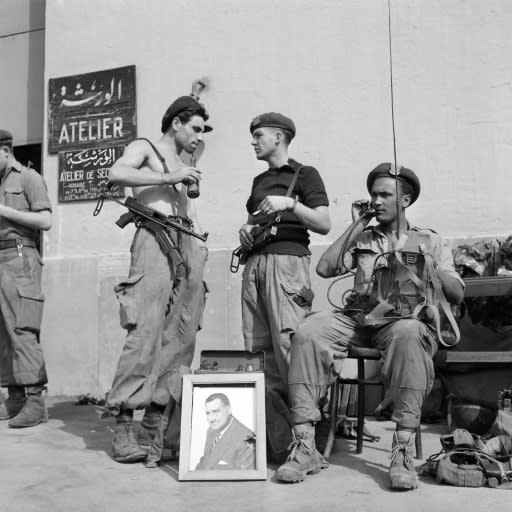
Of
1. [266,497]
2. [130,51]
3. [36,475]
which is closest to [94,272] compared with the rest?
[130,51]

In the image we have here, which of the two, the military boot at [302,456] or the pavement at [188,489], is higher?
the military boot at [302,456]

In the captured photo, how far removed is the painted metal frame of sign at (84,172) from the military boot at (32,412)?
7.50 feet

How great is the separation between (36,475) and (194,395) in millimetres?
868

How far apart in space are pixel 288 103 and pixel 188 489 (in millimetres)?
3721

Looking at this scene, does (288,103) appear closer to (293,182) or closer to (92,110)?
(92,110)

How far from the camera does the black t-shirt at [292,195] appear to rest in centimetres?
422

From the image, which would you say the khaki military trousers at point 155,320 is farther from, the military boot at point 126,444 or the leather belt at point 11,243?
the leather belt at point 11,243

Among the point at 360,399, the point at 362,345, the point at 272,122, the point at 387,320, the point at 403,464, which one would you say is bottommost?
the point at 403,464

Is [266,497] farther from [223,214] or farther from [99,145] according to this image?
[99,145]

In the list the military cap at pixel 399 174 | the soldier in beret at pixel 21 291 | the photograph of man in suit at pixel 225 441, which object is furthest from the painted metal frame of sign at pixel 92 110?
the photograph of man in suit at pixel 225 441

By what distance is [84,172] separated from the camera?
691 cm

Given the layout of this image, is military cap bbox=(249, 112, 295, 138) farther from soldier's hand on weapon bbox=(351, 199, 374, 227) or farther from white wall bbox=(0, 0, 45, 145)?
white wall bbox=(0, 0, 45, 145)

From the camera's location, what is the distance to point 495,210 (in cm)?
559

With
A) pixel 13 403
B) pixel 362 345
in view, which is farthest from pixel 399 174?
pixel 13 403
